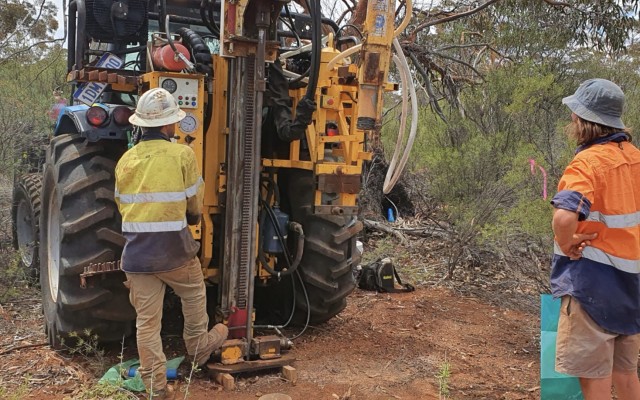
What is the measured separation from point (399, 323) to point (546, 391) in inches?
90.1

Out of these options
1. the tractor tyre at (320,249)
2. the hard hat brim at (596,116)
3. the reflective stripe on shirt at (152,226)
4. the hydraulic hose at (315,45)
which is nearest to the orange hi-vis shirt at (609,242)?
the hard hat brim at (596,116)

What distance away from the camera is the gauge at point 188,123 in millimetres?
4258

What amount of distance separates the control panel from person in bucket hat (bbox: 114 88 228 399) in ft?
0.65

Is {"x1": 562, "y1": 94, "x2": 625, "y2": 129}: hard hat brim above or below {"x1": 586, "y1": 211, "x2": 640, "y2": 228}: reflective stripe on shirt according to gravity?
above

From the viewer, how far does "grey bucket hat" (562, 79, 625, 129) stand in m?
3.26

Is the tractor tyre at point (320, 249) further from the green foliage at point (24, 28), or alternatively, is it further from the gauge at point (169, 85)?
the green foliage at point (24, 28)

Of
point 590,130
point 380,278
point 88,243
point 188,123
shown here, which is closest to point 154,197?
point 188,123

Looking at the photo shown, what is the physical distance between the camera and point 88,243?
14.1 feet

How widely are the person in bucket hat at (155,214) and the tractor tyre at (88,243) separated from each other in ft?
1.15

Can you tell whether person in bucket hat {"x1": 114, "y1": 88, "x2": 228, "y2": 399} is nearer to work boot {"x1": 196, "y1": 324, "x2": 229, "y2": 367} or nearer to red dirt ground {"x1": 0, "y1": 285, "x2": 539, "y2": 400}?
work boot {"x1": 196, "y1": 324, "x2": 229, "y2": 367}

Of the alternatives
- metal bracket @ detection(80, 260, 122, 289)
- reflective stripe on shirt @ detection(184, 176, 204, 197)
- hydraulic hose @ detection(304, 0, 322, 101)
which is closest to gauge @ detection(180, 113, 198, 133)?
→ reflective stripe on shirt @ detection(184, 176, 204, 197)

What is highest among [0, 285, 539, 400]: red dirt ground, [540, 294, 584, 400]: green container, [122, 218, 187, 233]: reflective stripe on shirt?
[122, 218, 187, 233]: reflective stripe on shirt

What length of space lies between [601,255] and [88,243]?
315cm

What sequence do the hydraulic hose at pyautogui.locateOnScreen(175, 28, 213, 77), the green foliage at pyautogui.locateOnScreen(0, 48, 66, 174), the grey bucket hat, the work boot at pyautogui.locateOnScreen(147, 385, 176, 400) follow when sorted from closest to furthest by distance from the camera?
the grey bucket hat → the work boot at pyautogui.locateOnScreen(147, 385, 176, 400) → the hydraulic hose at pyautogui.locateOnScreen(175, 28, 213, 77) → the green foliage at pyautogui.locateOnScreen(0, 48, 66, 174)
